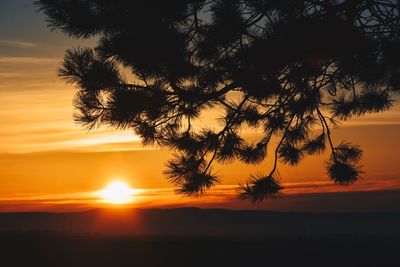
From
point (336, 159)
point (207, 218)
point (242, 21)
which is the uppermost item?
point (207, 218)

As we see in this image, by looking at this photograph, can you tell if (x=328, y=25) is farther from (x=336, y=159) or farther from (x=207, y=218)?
(x=207, y=218)

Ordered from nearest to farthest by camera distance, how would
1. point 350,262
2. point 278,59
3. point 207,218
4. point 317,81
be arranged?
point 278,59 → point 317,81 → point 350,262 → point 207,218

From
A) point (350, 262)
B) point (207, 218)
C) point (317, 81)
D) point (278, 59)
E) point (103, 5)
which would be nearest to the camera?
point (278, 59)

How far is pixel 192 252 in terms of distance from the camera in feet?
26.7

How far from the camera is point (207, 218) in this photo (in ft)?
251

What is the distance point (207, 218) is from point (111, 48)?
71229 mm

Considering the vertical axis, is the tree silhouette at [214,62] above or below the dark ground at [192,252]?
above

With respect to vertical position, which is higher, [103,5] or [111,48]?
[103,5]

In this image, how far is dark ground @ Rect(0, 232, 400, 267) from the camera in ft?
25.1

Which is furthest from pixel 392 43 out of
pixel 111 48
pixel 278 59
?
pixel 111 48

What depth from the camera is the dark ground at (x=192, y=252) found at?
7641 mm

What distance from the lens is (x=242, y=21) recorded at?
6.31 m

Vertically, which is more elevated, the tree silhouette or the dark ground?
the tree silhouette

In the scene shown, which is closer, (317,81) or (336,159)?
(317,81)
